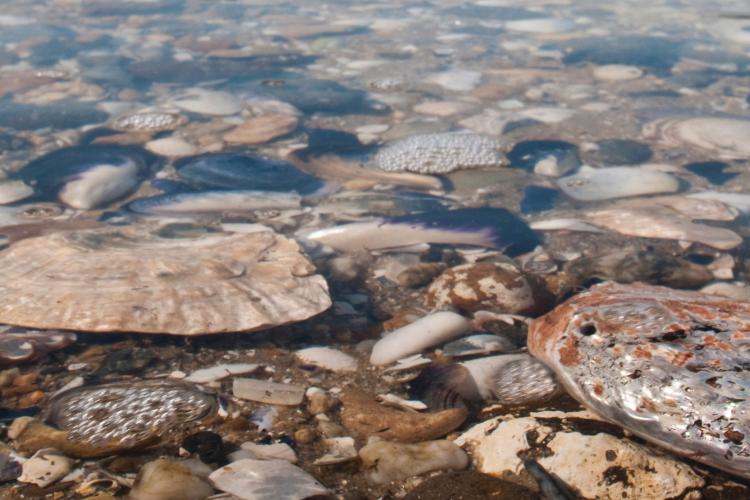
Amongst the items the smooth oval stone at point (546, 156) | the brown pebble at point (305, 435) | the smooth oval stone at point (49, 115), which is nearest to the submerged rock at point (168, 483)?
the brown pebble at point (305, 435)

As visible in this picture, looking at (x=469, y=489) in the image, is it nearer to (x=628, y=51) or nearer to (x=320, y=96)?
(x=320, y=96)

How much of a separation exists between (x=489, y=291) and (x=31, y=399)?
1.47 m

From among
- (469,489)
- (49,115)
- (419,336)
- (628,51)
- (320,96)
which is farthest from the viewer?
(628,51)

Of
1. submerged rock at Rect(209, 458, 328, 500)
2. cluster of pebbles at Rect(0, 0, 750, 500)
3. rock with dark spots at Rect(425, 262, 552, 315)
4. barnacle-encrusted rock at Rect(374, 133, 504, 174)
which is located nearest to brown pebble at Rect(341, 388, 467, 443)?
cluster of pebbles at Rect(0, 0, 750, 500)

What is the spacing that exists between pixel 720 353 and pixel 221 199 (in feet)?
7.64

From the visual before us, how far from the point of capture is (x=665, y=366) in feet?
5.43

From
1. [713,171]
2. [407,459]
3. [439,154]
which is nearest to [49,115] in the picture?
[439,154]

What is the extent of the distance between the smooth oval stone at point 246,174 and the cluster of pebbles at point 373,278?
0.01m

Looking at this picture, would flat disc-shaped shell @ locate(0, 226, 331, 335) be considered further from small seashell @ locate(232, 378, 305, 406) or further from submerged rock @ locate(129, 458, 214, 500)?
submerged rock @ locate(129, 458, 214, 500)

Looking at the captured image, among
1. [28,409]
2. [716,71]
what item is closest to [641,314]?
[28,409]

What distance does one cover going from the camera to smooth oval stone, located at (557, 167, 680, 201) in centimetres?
354

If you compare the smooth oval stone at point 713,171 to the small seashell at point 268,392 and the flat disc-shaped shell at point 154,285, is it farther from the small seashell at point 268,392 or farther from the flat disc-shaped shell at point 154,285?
the small seashell at point 268,392

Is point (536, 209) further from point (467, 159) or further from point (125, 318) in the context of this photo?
point (125, 318)

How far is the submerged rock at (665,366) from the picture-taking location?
1.54 m
